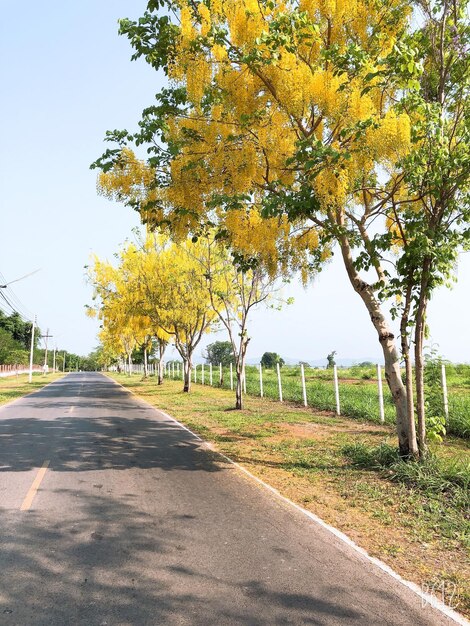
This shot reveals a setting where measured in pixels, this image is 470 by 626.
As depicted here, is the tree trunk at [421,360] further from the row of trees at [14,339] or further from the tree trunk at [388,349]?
the row of trees at [14,339]

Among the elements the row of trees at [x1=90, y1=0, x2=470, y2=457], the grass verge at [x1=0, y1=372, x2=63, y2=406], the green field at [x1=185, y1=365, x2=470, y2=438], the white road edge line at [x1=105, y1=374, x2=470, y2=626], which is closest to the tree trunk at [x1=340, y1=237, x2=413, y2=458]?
the row of trees at [x1=90, y1=0, x2=470, y2=457]

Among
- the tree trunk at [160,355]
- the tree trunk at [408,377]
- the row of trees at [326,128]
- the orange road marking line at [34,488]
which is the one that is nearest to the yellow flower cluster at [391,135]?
the row of trees at [326,128]

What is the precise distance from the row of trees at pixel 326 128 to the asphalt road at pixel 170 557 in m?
3.89

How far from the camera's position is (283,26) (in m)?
7.23

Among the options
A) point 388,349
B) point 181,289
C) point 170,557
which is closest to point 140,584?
point 170,557

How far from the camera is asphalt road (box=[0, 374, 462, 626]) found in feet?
12.4

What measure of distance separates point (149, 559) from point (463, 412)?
995 centimetres

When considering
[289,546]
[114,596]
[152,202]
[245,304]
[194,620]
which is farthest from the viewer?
[245,304]

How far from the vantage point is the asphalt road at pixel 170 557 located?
148 inches

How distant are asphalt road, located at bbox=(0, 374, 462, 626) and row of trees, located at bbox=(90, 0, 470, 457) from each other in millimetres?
3890

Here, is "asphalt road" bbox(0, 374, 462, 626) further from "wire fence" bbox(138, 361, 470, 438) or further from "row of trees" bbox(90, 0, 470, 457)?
"wire fence" bbox(138, 361, 470, 438)

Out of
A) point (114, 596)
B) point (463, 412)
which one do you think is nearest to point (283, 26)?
point (114, 596)

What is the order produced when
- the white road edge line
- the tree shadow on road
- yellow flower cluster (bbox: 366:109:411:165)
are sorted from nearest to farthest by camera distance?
the tree shadow on road, the white road edge line, yellow flower cluster (bbox: 366:109:411:165)

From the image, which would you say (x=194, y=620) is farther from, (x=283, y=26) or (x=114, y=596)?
(x=283, y=26)
